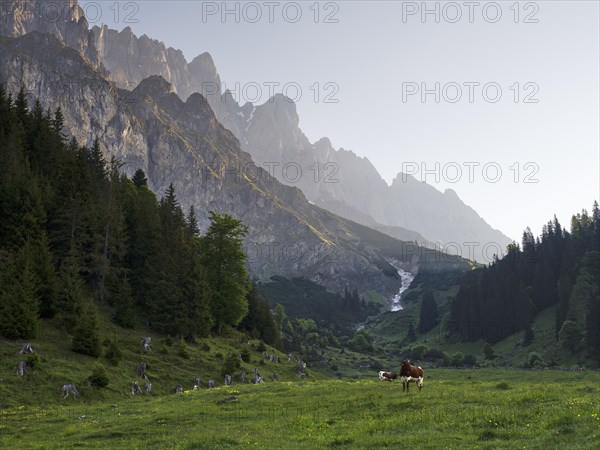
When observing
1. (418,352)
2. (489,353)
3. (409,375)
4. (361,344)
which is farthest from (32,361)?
(361,344)

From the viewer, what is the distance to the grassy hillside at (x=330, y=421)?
18734mm

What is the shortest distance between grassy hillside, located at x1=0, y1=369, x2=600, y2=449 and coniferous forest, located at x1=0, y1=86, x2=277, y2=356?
57.4 ft

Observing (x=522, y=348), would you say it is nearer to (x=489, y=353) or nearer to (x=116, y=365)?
(x=489, y=353)

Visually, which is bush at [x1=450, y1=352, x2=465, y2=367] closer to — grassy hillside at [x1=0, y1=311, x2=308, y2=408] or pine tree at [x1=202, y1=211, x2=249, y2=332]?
pine tree at [x1=202, y1=211, x2=249, y2=332]

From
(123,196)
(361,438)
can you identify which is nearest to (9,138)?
(123,196)

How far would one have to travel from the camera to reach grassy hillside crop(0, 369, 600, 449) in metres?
18.7

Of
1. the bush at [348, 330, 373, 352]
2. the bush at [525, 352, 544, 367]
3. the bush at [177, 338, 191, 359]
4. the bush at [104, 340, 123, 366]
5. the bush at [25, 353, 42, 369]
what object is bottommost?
the bush at [348, 330, 373, 352]

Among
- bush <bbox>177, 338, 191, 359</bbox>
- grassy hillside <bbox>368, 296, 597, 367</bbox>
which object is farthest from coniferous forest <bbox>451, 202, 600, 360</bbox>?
bush <bbox>177, 338, 191, 359</bbox>

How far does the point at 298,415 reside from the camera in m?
26.6

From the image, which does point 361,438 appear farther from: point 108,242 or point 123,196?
point 123,196

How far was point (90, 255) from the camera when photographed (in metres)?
63.2

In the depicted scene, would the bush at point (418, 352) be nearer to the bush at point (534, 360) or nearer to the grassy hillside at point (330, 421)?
the bush at point (534, 360)

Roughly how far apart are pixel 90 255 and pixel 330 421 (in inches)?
1922

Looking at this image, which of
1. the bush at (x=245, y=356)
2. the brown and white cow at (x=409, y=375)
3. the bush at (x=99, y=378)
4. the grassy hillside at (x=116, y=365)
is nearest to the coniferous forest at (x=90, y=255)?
the grassy hillside at (x=116, y=365)
